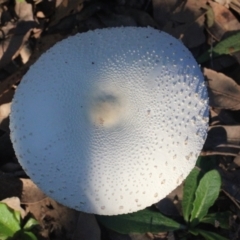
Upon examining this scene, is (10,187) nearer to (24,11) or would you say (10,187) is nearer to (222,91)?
(24,11)

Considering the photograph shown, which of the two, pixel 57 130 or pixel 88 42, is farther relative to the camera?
pixel 88 42

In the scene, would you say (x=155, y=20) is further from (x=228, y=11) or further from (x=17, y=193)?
(x=17, y=193)

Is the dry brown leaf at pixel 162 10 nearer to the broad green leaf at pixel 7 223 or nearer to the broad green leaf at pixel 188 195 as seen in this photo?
the broad green leaf at pixel 188 195

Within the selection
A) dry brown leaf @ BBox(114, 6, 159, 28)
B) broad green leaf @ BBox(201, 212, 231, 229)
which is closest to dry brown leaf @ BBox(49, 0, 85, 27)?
dry brown leaf @ BBox(114, 6, 159, 28)

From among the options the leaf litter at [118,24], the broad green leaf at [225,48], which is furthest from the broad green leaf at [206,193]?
the broad green leaf at [225,48]

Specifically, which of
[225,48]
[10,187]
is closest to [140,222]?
[10,187]

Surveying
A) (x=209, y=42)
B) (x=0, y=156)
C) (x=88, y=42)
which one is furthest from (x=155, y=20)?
(x=0, y=156)

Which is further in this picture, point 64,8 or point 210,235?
point 64,8
